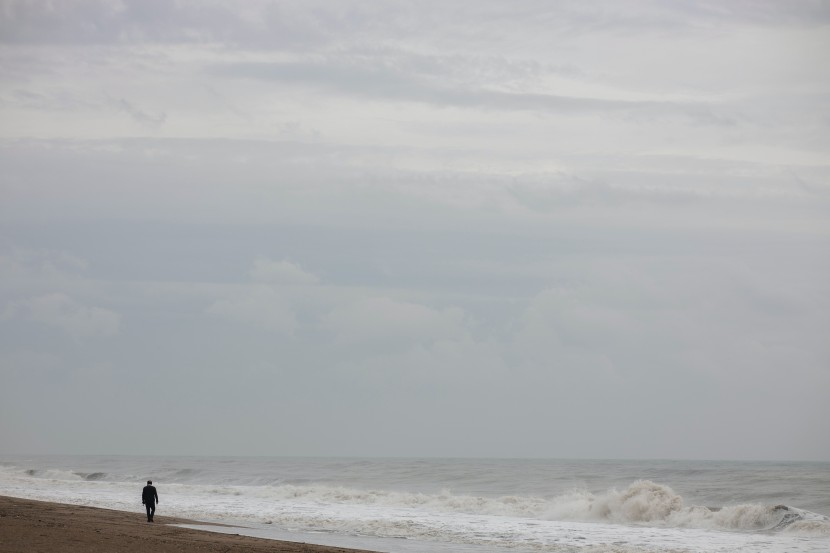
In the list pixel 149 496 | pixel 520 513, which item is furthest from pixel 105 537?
pixel 520 513

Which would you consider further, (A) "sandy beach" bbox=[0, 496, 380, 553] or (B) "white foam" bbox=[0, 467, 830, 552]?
(B) "white foam" bbox=[0, 467, 830, 552]

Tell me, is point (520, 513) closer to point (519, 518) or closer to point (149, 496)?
point (519, 518)

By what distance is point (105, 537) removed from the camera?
1867 cm

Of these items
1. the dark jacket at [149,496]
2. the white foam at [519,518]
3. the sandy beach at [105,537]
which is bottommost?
the white foam at [519,518]

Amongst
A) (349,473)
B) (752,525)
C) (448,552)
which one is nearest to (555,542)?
(448,552)

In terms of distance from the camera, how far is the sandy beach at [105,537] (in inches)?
659

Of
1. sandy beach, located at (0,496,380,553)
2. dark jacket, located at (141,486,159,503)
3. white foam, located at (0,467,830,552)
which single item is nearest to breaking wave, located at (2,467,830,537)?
white foam, located at (0,467,830,552)

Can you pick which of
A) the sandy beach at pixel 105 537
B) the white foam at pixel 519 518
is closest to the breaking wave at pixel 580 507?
the white foam at pixel 519 518

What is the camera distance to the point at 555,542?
2350 centimetres

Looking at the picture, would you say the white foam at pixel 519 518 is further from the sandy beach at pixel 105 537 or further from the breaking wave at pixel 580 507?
the sandy beach at pixel 105 537

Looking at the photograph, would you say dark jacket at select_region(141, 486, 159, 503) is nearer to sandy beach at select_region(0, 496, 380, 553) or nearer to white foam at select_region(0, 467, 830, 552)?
sandy beach at select_region(0, 496, 380, 553)

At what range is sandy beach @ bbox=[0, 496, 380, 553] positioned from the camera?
16734 mm

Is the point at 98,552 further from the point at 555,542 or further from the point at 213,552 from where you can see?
the point at 555,542

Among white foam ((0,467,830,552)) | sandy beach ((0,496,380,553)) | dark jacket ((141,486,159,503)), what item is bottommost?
white foam ((0,467,830,552))
